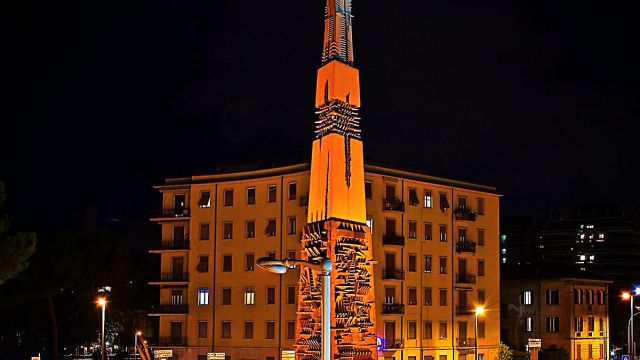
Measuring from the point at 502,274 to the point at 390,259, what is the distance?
2538 cm

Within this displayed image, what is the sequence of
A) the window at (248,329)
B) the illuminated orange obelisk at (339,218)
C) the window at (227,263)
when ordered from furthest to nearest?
the window at (227,263)
the window at (248,329)
the illuminated orange obelisk at (339,218)

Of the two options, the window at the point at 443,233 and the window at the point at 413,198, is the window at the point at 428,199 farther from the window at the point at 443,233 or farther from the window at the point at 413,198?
the window at the point at 443,233

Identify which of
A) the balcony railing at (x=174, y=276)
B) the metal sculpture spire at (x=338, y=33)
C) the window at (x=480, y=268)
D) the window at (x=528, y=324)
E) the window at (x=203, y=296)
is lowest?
the window at (x=528, y=324)

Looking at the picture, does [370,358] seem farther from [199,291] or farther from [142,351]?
[199,291]

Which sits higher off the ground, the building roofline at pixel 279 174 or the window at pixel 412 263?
the building roofline at pixel 279 174

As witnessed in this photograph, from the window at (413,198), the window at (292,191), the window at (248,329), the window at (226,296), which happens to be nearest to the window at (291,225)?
the window at (292,191)

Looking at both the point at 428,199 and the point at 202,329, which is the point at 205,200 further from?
the point at 428,199

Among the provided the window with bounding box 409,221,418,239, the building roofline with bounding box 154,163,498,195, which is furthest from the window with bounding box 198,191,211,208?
the window with bounding box 409,221,418,239

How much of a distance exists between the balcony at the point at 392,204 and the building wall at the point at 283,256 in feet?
1.08

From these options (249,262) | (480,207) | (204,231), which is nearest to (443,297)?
(480,207)

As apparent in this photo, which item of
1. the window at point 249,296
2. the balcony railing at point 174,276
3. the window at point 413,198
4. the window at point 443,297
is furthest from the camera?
the balcony railing at point 174,276

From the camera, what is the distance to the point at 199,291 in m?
66.4

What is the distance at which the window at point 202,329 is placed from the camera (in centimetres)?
6538

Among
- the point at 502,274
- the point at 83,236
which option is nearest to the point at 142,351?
the point at 83,236
